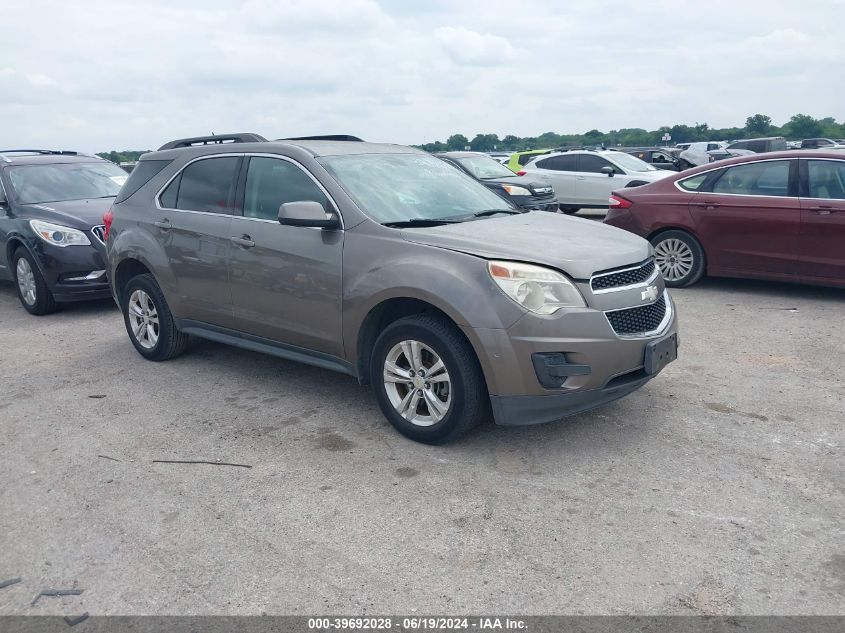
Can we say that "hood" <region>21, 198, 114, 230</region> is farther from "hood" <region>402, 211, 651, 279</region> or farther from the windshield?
"hood" <region>402, 211, 651, 279</region>

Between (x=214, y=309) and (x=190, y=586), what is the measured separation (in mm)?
2803

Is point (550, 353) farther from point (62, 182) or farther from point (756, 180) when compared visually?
point (62, 182)

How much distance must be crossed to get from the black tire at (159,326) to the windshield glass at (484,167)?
33.1 ft

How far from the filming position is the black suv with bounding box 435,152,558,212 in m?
13.8

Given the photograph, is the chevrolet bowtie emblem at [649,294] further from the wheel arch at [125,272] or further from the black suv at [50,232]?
the black suv at [50,232]

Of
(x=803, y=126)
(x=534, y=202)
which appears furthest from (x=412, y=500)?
(x=803, y=126)

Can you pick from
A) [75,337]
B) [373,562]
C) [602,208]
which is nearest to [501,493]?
[373,562]

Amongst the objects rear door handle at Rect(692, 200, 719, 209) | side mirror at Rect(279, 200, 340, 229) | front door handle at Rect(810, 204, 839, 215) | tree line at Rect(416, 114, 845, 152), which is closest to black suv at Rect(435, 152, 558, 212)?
rear door handle at Rect(692, 200, 719, 209)

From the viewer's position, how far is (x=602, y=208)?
1739 cm

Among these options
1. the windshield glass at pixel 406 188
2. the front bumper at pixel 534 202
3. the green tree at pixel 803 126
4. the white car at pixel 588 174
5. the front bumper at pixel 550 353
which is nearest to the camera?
the front bumper at pixel 550 353

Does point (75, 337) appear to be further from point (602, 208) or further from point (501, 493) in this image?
point (602, 208)

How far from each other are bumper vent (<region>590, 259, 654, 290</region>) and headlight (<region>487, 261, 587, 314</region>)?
0.16 meters

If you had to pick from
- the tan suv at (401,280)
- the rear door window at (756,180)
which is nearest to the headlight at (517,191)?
the rear door window at (756,180)

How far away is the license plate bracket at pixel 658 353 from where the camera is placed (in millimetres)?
4336
